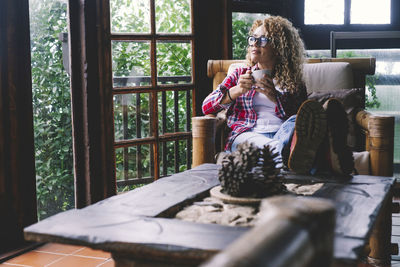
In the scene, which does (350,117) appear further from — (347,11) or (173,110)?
(347,11)

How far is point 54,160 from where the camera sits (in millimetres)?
3354

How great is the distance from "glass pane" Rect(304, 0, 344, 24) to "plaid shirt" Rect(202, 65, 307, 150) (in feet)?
4.10

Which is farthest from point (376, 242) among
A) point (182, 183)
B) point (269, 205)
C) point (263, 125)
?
point (269, 205)

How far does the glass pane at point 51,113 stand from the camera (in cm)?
321

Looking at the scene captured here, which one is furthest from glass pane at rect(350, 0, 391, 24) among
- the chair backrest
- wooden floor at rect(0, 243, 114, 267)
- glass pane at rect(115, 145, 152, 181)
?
wooden floor at rect(0, 243, 114, 267)

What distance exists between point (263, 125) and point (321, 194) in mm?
→ 1023

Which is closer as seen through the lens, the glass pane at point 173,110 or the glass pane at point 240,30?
the glass pane at point 173,110

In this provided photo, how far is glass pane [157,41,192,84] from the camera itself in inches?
116

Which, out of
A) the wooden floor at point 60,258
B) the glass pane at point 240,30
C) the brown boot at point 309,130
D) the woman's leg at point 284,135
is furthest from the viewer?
the glass pane at point 240,30

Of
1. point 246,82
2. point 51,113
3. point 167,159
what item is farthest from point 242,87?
point 51,113

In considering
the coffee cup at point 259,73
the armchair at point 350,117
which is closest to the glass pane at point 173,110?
the armchair at point 350,117

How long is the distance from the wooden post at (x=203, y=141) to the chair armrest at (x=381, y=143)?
0.72m

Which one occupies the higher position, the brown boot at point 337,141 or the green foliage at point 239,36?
the green foliage at point 239,36

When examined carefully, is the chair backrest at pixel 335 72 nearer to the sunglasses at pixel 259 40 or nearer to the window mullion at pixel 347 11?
the sunglasses at pixel 259 40
